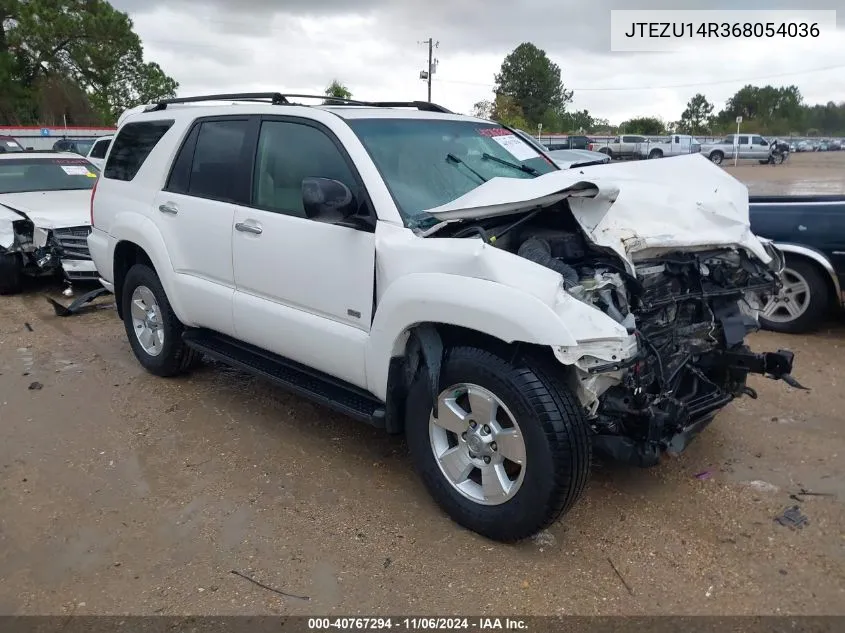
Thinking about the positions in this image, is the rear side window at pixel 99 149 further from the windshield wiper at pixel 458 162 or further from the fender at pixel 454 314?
the fender at pixel 454 314

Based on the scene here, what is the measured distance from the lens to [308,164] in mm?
3910

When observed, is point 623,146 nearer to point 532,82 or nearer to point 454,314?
point 454,314

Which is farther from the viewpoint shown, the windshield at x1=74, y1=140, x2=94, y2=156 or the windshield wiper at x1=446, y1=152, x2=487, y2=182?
the windshield at x1=74, y1=140, x2=94, y2=156

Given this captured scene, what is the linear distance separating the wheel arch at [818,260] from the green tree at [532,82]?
84632 millimetres

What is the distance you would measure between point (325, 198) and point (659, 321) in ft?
5.49

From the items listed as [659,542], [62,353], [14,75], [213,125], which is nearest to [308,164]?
[213,125]

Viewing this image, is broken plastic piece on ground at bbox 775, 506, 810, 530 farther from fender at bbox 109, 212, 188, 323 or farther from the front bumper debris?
fender at bbox 109, 212, 188, 323

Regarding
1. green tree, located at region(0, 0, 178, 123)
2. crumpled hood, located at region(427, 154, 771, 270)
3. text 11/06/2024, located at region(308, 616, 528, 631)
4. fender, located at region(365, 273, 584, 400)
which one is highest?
green tree, located at region(0, 0, 178, 123)

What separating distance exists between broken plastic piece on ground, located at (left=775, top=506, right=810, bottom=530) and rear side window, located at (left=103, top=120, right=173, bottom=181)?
447 cm

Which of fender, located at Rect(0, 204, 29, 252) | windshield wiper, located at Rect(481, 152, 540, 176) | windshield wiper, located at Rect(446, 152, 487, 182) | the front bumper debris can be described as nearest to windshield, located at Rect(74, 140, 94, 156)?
fender, located at Rect(0, 204, 29, 252)

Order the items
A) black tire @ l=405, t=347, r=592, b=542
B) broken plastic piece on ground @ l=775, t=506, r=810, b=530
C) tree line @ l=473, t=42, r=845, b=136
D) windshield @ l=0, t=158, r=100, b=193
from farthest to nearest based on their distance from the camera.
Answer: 1. tree line @ l=473, t=42, r=845, b=136
2. windshield @ l=0, t=158, r=100, b=193
3. broken plastic piece on ground @ l=775, t=506, r=810, b=530
4. black tire @ l=405, t=347, r=592, b=542

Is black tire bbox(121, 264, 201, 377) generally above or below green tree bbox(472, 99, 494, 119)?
below

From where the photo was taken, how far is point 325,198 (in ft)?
10.9

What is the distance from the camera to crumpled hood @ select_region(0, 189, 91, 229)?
7.95 meters
